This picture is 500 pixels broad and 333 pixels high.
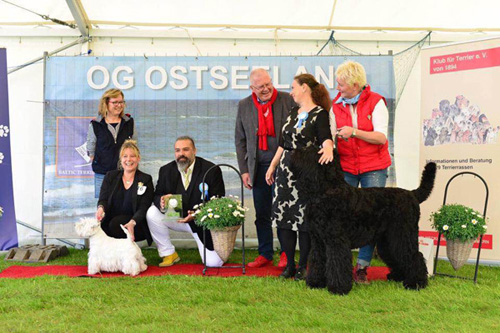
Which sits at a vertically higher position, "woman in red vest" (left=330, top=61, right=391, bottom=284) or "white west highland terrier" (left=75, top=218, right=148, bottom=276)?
"woman in red vest" (left=330, top=61, right=391, bottom=284)

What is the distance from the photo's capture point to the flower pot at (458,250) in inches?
134

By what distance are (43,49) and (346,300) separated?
387 cm

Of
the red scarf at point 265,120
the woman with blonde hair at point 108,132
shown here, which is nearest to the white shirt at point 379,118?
the red scarf at point 265,120

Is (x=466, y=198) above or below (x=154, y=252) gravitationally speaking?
above

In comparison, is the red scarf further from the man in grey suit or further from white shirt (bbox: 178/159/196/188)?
white shirt (bbox: 178/159/196/188)

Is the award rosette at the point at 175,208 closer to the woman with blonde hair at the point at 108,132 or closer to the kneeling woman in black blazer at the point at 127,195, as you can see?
the kneeling woman in black blazer at the point at 127,195

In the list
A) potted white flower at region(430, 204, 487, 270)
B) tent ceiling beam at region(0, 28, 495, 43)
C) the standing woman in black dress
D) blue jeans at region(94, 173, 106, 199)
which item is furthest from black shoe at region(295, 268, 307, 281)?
tent ceiling beam at region(0, 28, 495, 43)

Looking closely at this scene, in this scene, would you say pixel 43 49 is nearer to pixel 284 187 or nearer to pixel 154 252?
pixel 154 252

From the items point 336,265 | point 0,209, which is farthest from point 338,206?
point 0,209

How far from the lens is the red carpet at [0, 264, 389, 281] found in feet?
11.9

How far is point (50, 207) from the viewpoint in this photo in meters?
4.64

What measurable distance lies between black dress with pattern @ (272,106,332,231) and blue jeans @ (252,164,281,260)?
1.69 ft

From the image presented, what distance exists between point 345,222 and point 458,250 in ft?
3.43

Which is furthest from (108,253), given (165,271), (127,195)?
(127,195)
